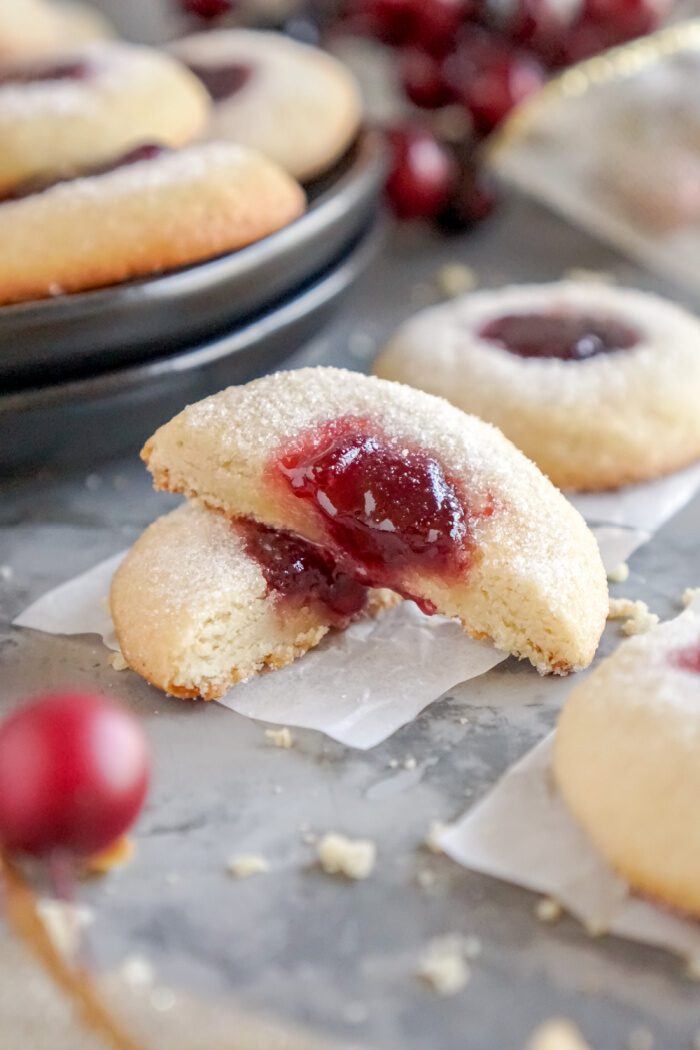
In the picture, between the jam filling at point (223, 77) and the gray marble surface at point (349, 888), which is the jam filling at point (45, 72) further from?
the gray marble surface at point (349, 888)

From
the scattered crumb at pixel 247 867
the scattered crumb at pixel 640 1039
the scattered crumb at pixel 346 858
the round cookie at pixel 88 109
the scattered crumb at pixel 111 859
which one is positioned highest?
the round cookie at pixel 88 109

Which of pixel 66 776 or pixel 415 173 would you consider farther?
pixel 415 173

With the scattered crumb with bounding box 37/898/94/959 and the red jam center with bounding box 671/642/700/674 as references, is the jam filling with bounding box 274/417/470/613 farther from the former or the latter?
the scattered crumb with bounding box 37/898/94/959

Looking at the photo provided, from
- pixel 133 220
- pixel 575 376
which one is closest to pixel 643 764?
pixel 575 376

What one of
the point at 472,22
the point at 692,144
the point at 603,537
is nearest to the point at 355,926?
the point at 603,537

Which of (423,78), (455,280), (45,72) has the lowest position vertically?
(455,280)

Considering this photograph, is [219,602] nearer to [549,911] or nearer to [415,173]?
[549,911]

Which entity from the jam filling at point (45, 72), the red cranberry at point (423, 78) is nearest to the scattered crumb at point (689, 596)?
the jam filling at point (45, 72)

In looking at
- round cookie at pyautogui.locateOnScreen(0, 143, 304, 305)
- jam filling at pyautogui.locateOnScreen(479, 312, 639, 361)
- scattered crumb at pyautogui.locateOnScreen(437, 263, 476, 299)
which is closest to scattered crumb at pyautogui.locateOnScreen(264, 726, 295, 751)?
round cookie at pyautogui.locateOnScreen(0, 143, 304, 305)
